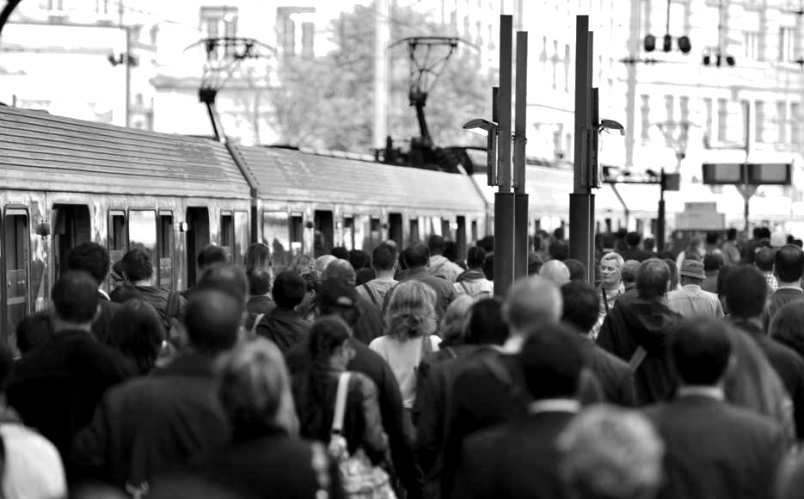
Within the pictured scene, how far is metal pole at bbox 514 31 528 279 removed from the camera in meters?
17.2

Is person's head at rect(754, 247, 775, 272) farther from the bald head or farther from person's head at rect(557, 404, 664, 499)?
person's head at rect(557, 404, 664, 499)

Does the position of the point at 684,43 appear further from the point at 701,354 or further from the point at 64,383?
the point at 701,354

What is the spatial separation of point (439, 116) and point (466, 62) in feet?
8.57

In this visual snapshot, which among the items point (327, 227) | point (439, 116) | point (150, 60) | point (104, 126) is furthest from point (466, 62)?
point (104, 126)

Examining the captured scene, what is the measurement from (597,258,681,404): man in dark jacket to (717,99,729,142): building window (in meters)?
101

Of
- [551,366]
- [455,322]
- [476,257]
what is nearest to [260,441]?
[551,366]

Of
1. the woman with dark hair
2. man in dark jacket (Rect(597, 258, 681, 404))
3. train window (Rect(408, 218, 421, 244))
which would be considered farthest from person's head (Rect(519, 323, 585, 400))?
train window (Rect(408, 218, 421, 244))

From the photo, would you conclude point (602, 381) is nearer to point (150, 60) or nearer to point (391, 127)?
point (391, 127)

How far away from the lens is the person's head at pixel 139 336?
9.73m

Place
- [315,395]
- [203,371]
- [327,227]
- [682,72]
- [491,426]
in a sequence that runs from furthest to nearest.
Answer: [682,72] → [327,227] → [315,395] → [491,426] → [203,371]

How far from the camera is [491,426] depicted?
8.31 m

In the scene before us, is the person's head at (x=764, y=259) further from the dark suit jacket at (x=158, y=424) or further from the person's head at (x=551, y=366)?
the person's head at (x=551, y=366)

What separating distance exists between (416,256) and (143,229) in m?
4.52

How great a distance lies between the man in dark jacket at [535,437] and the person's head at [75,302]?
2744 mm
